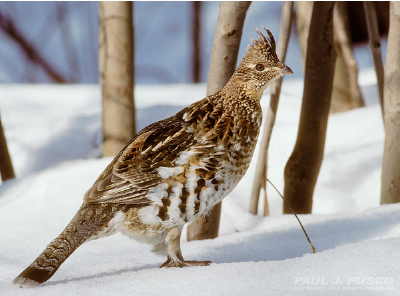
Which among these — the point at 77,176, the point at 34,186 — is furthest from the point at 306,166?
the point at 34,186

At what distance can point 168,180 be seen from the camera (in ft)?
7.61

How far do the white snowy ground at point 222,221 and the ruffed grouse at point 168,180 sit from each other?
20 centimetres

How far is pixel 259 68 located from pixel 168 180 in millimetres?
720

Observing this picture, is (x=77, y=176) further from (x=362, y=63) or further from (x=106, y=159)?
(x=362, y=63)

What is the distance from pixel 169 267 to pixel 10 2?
7251 millimetres

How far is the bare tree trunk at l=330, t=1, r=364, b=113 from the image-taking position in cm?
535

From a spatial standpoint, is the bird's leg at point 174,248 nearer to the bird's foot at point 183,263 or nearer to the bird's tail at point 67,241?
the bird's foot at point 183,263

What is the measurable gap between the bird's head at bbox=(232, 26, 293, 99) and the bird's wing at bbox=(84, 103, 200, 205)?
396 mm

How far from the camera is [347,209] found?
415 centimetres

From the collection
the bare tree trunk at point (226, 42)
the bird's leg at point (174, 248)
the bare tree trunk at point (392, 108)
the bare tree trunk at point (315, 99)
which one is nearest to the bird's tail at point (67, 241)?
the bird's leg at point (174, 248)

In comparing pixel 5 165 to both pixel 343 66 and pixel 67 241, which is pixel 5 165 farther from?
pixel 343 66

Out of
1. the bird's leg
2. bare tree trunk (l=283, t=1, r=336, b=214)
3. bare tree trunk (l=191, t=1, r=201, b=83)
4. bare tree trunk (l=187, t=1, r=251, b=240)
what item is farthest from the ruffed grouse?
bare tree trunk (l=191, t=1, r=201, b=83)

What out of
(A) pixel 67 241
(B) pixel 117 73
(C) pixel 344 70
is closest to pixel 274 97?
(B) pixel 117 73

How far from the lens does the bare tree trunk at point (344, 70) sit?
5.35m
